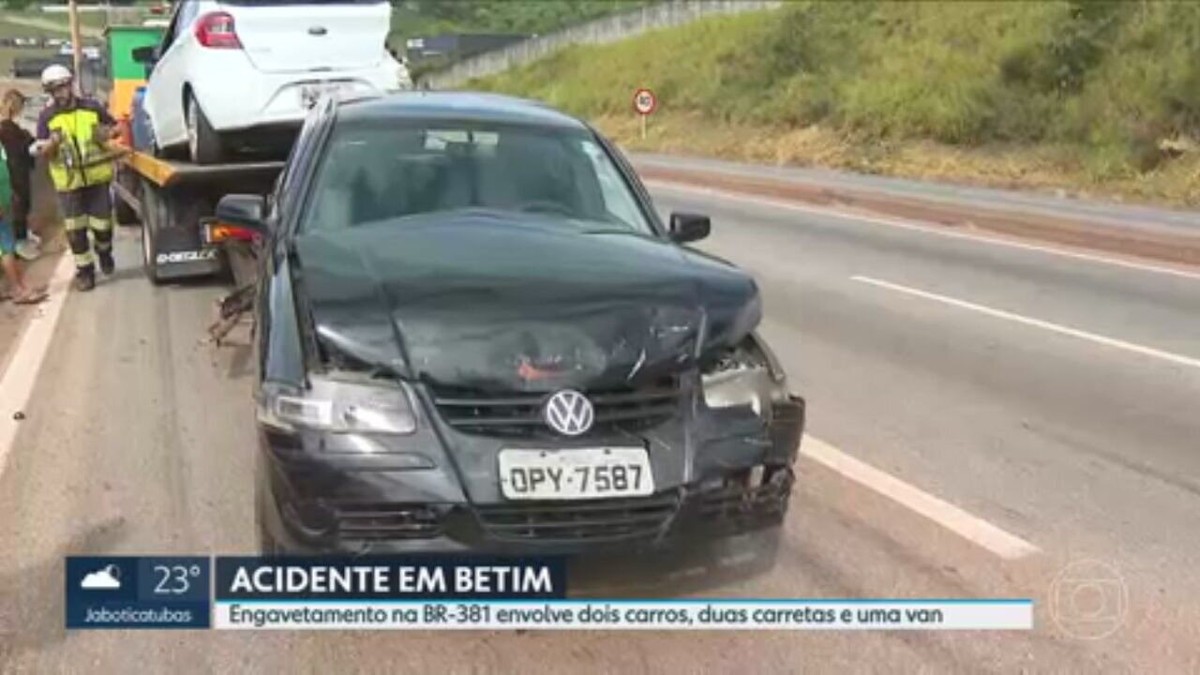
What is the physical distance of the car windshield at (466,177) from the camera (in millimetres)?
5273

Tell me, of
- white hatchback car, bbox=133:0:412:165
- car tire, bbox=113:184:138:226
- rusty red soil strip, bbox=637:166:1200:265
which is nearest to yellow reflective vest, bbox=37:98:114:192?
white hatchback car, bbox=133:0:412:165

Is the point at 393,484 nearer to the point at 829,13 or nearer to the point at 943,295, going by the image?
the point at 943,295

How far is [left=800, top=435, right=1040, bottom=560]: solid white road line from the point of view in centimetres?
494

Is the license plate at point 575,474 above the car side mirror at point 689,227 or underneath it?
underneath

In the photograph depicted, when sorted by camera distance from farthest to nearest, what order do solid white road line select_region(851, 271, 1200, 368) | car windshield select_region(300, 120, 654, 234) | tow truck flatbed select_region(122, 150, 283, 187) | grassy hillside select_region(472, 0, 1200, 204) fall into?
grassy hillside select_region(472, 0, 1200, 204)
tow truck flatbed select_region(122, 150, 283, 187)
solid white road line select_region(851, 271, 1200, 368)
car windshield select_region(300, 120, 654, 234)

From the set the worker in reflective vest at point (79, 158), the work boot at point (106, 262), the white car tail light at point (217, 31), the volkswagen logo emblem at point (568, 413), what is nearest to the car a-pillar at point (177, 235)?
the worker in reflective vest at point (79, 158)

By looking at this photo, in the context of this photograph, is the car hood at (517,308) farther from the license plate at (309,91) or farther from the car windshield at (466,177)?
the license plate at (309,91)

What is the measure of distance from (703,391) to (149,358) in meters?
5.34

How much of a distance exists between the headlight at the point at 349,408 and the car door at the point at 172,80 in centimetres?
672

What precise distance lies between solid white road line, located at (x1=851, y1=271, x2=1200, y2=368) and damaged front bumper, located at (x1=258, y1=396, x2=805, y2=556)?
5.45 meters

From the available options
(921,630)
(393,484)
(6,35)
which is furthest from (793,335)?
(6,35)

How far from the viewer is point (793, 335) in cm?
923

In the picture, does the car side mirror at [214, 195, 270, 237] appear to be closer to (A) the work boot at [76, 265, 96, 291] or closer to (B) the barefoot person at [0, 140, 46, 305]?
(B) the barefoot person at [0, 140, 46, 305]

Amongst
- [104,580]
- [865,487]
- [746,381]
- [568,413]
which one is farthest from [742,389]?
[104,580]
